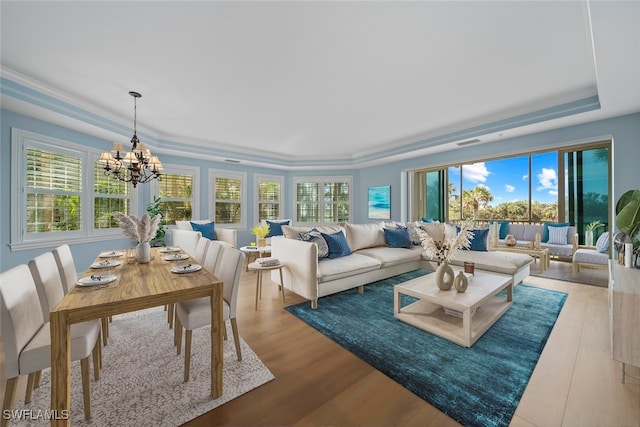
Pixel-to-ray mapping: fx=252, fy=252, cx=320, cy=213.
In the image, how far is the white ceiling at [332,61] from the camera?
1.96 m

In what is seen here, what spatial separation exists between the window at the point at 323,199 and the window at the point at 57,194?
437 cm

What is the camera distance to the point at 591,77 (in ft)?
9.61

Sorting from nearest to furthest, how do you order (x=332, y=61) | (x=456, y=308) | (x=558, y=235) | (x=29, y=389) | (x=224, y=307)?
(x=29, y=389), (x=224, y=307), (x=456, y=308), (x=332, y=61), (x=558, y=235)

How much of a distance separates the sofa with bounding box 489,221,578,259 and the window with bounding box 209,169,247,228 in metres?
5.83

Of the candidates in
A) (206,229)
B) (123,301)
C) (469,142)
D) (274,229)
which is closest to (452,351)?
(123,301)

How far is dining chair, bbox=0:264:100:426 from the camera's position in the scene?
3.95 ft

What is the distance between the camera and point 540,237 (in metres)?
4.75

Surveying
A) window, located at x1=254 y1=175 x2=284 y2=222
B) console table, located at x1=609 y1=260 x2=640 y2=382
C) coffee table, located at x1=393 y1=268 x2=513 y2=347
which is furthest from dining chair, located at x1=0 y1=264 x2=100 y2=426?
window, located at x1=254 y1=175 x2=284 y2=222

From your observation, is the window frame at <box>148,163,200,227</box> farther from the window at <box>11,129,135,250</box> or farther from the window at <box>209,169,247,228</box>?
the window at <box>11,129,135,250</box>

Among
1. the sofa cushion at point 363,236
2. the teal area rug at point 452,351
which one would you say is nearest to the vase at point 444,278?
the teal area rug at point 452,351

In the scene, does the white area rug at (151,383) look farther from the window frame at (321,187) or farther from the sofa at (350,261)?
the window frame at (321,187)

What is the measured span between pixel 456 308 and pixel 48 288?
3026 millimetres

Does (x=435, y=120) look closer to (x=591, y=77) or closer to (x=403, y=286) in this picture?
(x=591, y=77)

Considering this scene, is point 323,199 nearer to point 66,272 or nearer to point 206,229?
point 206,229
